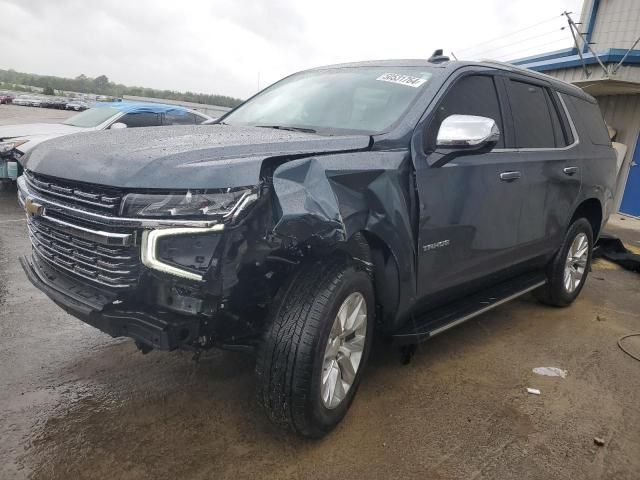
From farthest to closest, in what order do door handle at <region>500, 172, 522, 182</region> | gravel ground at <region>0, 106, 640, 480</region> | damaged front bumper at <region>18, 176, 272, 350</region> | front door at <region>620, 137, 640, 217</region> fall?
front door at <region>620, 137, 640, 217</region>, door handle at <region>500, 172, 522, 182</region>, gravel ground at <region>0, 106, 640, 480</region>, damaged front bumper at <region>18, 176, 272, 350</region>

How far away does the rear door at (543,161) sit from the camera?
379 cm

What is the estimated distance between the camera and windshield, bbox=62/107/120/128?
28.5 ft

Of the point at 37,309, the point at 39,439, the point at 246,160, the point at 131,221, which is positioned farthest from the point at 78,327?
the point at 246,160

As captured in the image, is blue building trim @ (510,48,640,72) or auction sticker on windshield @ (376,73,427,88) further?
blue building trim @ (510,48,640,72)

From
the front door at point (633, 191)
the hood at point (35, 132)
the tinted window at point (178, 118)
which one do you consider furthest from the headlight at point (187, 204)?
the front door at point (633, 191)

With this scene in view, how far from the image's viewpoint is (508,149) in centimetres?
361

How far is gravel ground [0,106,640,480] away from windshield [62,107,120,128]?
5.29 m

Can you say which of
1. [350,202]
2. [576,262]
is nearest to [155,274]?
[350,202]

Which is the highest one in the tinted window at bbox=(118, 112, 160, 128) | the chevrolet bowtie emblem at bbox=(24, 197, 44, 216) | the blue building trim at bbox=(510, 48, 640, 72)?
the blue building trim at bbox=(510, 48, 640, 72)

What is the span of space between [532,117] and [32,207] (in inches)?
135

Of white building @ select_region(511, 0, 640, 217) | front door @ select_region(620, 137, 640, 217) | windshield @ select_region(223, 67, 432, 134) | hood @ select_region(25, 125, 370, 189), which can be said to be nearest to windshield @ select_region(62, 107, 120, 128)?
windshield @ select_region(223, 67, 432, 134)

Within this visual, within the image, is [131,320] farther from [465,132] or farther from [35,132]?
[35,132]

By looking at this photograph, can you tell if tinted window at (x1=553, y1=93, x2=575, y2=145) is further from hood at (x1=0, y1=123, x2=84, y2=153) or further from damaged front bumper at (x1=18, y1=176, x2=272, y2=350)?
hood at (x1=0, y1=123, x2=84, y2=153)

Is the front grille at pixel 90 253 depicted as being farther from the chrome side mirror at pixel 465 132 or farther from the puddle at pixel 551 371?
the puddle at pixel 551 371
